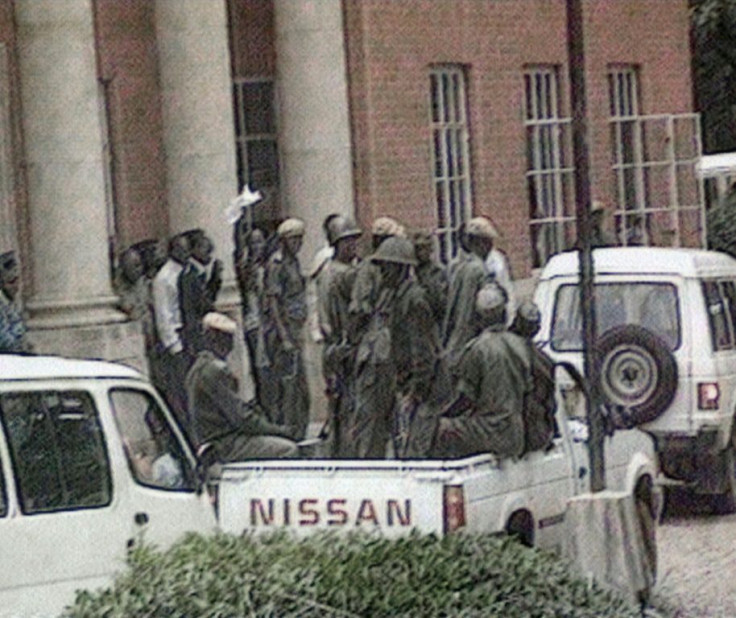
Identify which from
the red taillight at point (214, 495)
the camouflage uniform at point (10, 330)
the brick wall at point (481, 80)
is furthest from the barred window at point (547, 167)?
the red taillight at point (214, 495)

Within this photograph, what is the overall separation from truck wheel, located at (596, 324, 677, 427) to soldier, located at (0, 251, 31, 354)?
12.0 ft

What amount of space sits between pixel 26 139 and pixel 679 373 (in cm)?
570

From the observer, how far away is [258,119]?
79.7ft

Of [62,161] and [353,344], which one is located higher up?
[62,161]

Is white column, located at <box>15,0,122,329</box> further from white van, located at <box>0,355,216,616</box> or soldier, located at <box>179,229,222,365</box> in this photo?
white van, located at <box>0,355,216,616</box>

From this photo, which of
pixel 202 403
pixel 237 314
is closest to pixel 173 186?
pixel 237 314

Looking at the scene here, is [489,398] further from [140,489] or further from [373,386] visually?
[373,386]

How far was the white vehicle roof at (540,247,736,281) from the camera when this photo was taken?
17.5m

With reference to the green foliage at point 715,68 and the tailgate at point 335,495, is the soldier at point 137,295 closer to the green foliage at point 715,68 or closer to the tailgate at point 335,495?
the tailgate at point 335,495

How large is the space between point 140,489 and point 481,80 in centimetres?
1531

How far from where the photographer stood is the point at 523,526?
43.2ft

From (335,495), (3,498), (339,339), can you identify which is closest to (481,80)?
(339,339)

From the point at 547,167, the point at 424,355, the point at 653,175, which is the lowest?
the point at 424,355

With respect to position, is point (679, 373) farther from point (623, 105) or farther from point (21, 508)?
point (623, 105)
